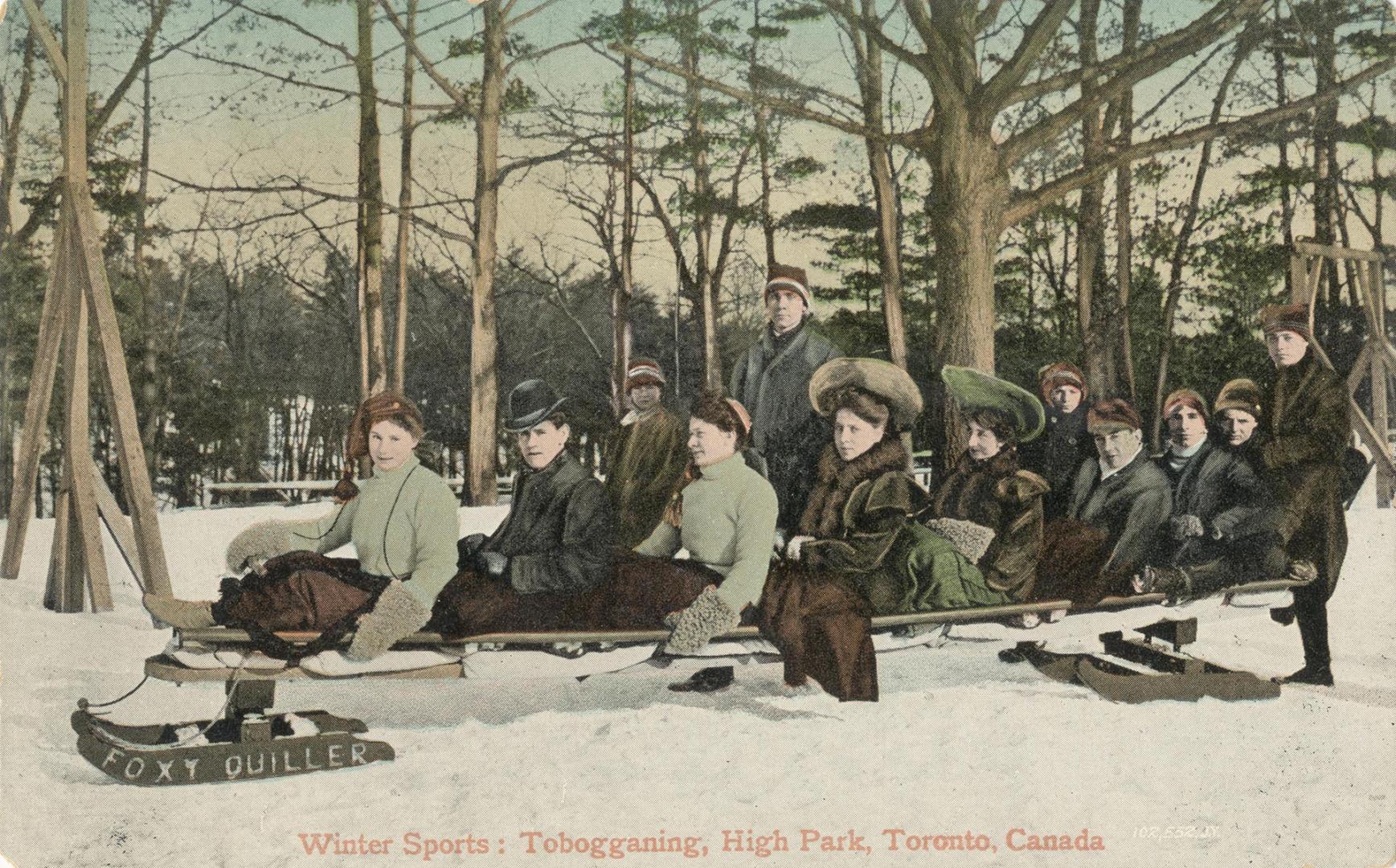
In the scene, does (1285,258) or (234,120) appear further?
(1285,258)

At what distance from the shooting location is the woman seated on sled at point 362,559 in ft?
11.9

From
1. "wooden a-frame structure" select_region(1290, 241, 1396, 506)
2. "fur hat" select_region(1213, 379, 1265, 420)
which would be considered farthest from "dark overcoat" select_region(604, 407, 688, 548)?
"wooden a-frame structure" select_region(1290, 241, 1396, 506)

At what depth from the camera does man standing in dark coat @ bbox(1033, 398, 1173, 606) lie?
170 inches

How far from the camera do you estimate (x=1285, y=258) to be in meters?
4.54

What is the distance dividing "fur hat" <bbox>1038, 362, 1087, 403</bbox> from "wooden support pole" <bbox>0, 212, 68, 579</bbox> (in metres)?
3.77

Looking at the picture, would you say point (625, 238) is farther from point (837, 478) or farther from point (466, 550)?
point (466, 550)

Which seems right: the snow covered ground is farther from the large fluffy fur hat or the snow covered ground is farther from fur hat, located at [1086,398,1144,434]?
the large fluffy fur hat

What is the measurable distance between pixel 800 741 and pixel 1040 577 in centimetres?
115

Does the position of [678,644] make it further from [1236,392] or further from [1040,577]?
[1236,392]

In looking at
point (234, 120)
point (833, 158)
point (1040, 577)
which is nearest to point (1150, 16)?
point (833, 158)

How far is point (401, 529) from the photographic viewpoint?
3.78 metres

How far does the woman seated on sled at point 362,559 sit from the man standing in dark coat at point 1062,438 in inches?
89.7

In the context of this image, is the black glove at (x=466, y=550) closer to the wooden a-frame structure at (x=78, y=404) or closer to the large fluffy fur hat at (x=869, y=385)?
the wooden a-frame structure at (x=78, y=404)

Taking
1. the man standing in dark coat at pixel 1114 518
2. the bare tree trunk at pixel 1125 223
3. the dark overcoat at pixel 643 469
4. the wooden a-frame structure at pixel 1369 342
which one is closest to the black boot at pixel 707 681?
the dark overcoat at pixel 643 469
